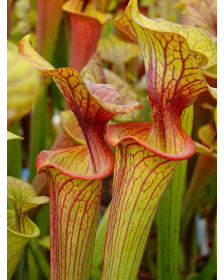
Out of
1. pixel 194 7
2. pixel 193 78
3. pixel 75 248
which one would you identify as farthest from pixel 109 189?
pixel 193 78

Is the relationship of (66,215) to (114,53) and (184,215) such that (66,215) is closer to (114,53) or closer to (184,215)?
(184,215)

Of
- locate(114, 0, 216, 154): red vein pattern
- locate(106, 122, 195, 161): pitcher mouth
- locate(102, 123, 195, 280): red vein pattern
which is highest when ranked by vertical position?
locate(114, 0, 216, 154): red vein pattern

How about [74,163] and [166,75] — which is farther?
[74,163]

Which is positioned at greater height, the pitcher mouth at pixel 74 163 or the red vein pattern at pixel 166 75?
the red vein pattern at pixel 166 75

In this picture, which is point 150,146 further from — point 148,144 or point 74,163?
point 74,163

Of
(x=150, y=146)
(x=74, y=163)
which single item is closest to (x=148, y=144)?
(x=150, y=146)

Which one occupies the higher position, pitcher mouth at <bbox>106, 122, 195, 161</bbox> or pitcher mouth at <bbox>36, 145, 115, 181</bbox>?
pitcher mouth at <bbox>106, 122, 195, 161</bbox>

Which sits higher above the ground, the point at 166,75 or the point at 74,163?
the point at 166,75

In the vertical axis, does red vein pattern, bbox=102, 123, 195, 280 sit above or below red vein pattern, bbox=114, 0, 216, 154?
below
